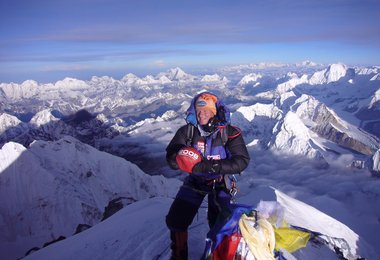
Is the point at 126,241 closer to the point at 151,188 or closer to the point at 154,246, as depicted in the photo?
the point at 154,246

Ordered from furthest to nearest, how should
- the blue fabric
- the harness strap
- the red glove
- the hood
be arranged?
the harness strap, the hood, the red glove, the blue fabric

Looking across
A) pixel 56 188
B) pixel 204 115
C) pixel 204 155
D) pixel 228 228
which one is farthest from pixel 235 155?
pixel 56 188

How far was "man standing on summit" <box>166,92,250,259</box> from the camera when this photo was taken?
8602mm

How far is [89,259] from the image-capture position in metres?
11.8

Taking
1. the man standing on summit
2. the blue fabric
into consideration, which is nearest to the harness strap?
the man standing on summit

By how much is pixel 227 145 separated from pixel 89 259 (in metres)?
7.30

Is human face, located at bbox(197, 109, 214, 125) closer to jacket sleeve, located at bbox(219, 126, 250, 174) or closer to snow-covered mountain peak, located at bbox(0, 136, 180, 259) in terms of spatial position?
jacket sleeve, located at bbox(219, 126, 250, 174)

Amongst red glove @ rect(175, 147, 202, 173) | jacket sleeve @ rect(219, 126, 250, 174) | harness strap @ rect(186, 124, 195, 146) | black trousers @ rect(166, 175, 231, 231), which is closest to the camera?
red glove @ rect(175, 147, 202, 173)

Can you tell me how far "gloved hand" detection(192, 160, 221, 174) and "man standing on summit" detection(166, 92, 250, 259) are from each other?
A: 332 millimetres

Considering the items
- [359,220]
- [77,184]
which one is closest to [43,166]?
[77,184]

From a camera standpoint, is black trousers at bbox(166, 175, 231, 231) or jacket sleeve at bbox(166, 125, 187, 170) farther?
black trousers at bbox(166, 175, 231, 231)

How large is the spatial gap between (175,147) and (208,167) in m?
1.30

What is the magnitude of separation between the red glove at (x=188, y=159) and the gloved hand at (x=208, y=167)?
109mm

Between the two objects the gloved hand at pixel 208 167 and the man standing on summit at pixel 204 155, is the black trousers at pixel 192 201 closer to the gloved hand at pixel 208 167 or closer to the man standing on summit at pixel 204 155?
the man standing on summit at pixel 204 155
